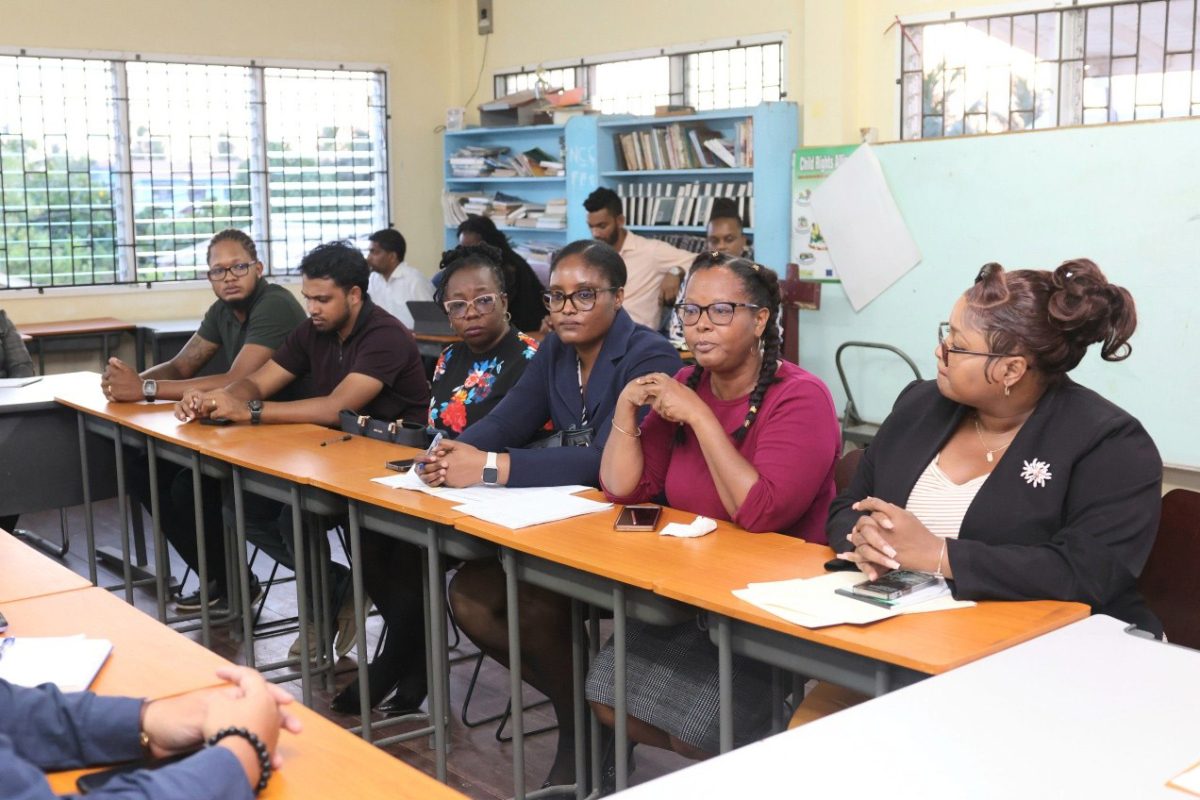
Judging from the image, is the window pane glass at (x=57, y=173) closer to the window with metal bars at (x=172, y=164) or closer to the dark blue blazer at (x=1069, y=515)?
the window with metal bars at (x=172, y=164)

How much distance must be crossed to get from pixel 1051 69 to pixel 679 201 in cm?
223

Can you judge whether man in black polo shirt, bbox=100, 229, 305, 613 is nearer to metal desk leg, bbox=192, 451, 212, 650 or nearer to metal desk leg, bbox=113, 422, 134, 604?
metal desk leg, bbox=113, 422, 134, 604

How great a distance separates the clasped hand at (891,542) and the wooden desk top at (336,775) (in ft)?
3.24

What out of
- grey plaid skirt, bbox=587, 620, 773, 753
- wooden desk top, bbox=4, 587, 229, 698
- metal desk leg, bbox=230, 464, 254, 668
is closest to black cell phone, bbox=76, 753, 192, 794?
wooden desk top, bbox=4, 587, 229, 698

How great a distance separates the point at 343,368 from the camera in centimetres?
427

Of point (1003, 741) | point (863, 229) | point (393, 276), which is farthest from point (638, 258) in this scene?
point (1003, 741)

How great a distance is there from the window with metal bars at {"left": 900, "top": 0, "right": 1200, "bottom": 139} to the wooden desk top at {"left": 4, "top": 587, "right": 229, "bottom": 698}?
4.81m

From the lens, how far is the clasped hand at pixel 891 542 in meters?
2.16

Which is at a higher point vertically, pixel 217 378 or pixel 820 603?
pixel 217 378

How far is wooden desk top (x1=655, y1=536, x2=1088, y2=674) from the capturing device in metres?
1.86

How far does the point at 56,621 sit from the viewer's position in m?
2.11

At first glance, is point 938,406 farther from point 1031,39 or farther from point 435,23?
point 435,23

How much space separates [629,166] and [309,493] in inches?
182

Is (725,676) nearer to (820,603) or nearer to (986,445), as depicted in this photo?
(820,603)
